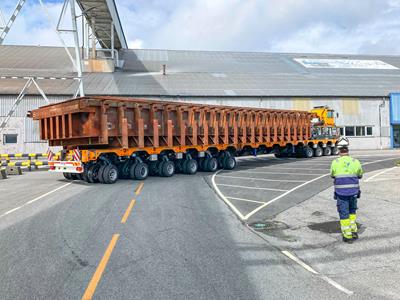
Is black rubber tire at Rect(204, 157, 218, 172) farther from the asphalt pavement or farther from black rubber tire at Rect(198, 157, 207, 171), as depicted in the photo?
the asphalt pavement

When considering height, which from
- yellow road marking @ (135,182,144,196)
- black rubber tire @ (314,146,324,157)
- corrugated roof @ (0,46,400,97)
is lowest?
yellow road marking @ (135,182,144,196)

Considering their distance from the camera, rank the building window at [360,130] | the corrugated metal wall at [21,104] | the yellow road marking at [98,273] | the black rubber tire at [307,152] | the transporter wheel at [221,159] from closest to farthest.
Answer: the yellow road marking at [98,273] < the transporter wheel at [221,159] < the black rubber tire at [307,152] < the corrugated metal wall at [21,104] < the building window at [360,130]

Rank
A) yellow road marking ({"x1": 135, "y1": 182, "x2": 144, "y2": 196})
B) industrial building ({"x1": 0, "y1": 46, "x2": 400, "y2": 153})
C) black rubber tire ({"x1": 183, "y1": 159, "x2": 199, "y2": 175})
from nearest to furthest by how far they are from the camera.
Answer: yellow road marking ({"x1": 135, "y1": 182, "x2": 144, "y2": 196}) < black rubber tire ({"x1": 183, "y1": 159, "x2": 199, "y2": 175}) < industrial building ({"x1": 0, "y1": 46, "x2": 400, "y2": 153})

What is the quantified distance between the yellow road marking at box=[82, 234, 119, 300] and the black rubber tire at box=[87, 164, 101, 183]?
31.4 feet

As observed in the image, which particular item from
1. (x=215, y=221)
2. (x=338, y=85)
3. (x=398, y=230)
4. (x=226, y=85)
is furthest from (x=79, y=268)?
(x=338, y=85)

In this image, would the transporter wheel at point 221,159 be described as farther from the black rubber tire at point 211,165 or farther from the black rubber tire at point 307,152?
the black rubber tire at point 307,152

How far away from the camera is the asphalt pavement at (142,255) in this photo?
4.79 m

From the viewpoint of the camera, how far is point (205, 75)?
4581 cm

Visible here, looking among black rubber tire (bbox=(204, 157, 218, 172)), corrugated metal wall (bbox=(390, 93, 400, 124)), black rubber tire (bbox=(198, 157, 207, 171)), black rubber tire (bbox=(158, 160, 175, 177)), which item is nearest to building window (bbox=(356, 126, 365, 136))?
corrugated metal wall (bbox=(390, 93, 400, 124))

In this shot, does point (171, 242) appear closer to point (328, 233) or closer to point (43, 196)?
point (328, 233)

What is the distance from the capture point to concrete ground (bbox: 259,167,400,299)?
5.12m

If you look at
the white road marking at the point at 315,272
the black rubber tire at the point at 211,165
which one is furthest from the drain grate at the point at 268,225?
the black rubber tire at the point at 211,165

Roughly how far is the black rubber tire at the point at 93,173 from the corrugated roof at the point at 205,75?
21.5m

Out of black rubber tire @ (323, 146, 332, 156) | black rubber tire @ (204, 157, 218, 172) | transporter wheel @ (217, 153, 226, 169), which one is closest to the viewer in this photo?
black rubber tire @ (204, 157, 218, 172)
